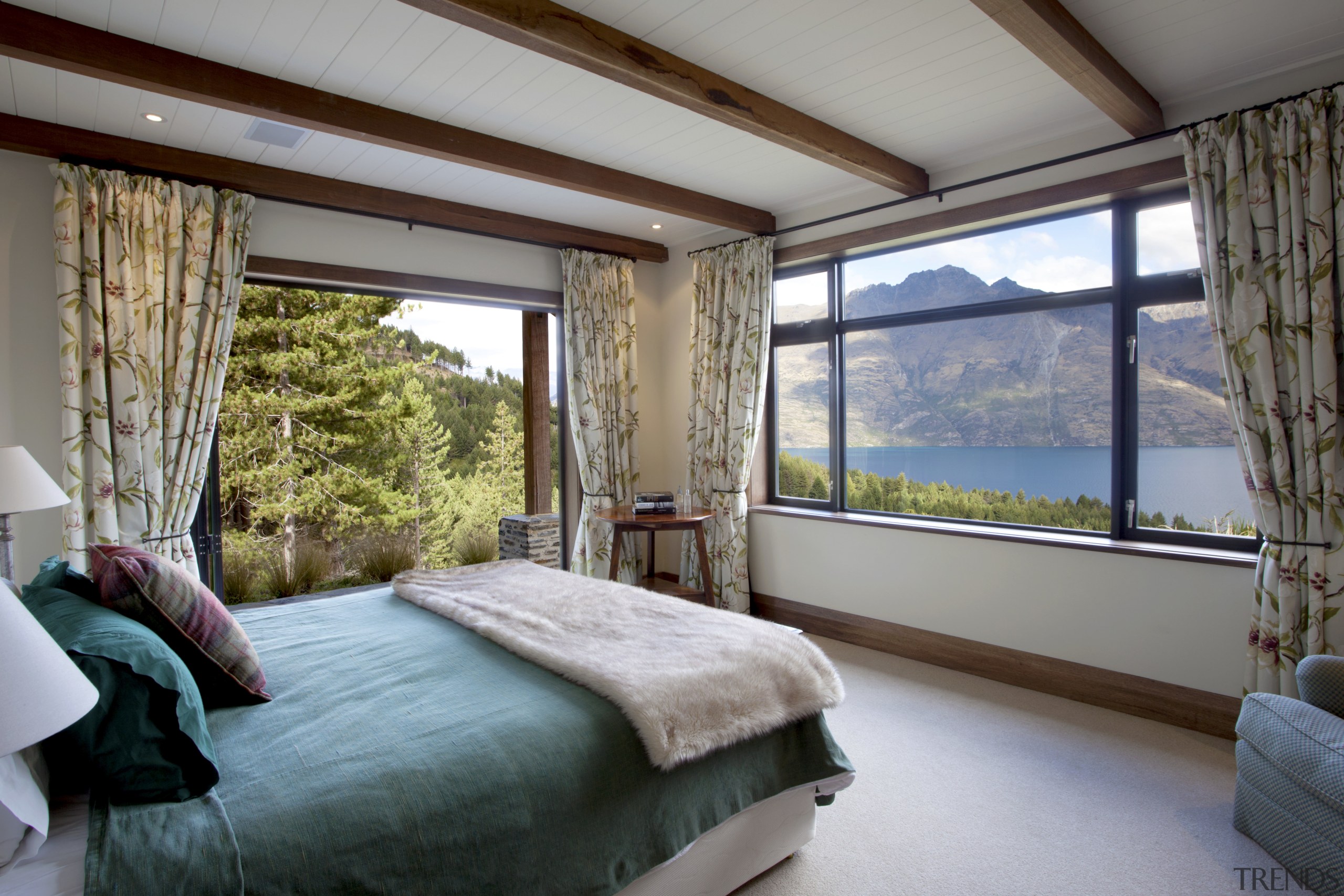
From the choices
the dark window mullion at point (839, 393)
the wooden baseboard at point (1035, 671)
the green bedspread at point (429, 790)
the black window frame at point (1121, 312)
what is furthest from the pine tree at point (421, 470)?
the green bedspread at point (429, 790)

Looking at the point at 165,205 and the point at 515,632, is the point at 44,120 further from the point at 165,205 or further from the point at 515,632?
the point at 515,632

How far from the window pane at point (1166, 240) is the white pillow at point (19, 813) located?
151 inches

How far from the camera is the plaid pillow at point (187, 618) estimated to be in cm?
153

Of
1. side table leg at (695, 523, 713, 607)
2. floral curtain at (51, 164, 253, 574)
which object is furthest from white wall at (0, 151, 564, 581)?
side table leg at (695, 523, 713, 607)

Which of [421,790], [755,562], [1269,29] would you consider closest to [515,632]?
[421,790]

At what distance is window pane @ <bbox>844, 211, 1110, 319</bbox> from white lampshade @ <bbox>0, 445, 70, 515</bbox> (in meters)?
3.79

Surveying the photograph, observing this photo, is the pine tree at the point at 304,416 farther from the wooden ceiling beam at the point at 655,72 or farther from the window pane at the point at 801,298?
the wooden ceiling beam at the point at 655,72

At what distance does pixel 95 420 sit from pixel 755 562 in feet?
11.4

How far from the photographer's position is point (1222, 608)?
274 centimetres

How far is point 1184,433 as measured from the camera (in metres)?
2.99

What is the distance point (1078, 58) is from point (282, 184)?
3.42 m

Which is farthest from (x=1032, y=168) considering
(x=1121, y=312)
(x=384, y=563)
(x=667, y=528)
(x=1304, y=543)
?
(x=384, y=563)

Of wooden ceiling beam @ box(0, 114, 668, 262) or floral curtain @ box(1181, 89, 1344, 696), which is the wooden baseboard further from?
wooden ceiling beam @ box(0, 114, 668, 262)

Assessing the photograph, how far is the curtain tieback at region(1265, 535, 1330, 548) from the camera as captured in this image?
2471 millimetres
